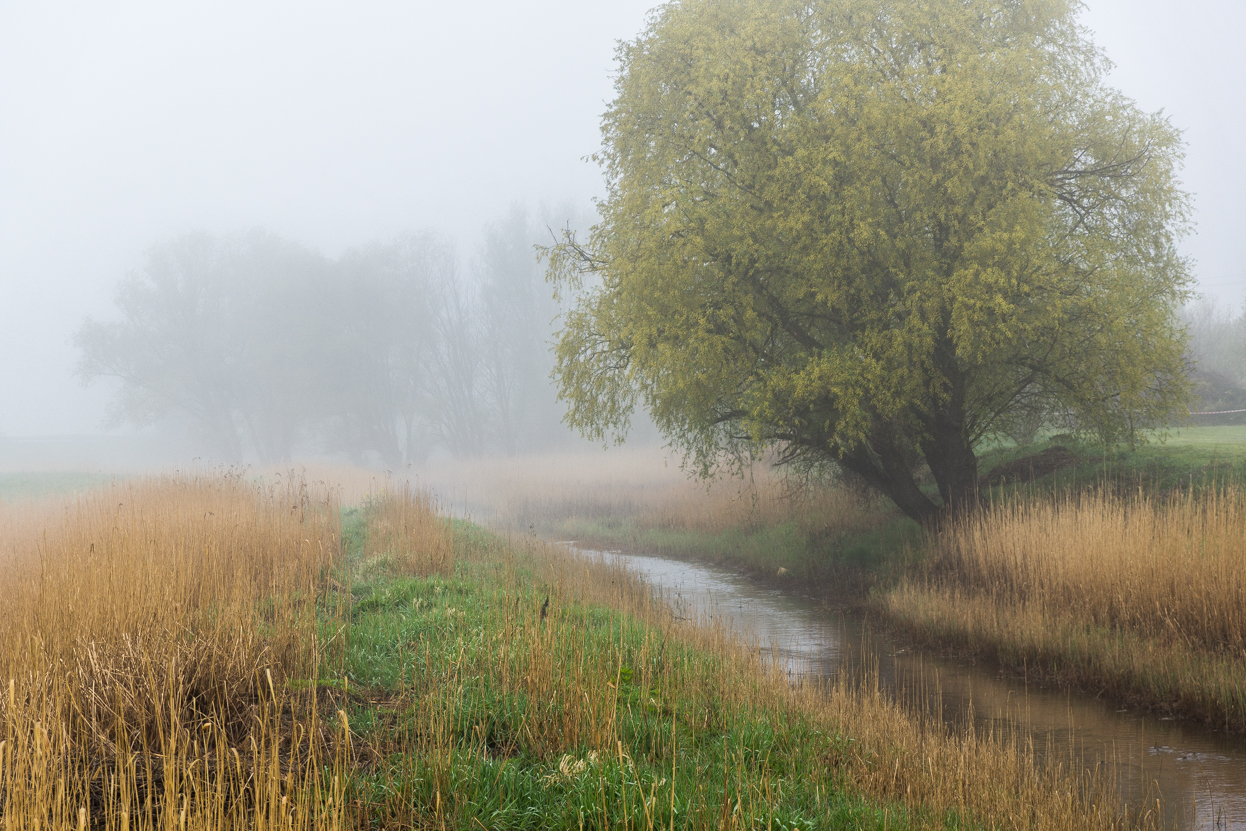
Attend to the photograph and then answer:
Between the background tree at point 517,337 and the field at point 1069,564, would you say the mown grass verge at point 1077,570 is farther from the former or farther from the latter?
the background tree at point 517,337

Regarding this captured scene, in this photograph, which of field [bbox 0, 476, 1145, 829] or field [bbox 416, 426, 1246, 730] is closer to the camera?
field [bbox 0, 476, 1145, 829]

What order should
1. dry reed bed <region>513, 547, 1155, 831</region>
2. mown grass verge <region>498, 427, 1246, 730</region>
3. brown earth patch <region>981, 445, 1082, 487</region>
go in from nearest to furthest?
1. dry reed bed <region>513, 547, 1155, 831</region>
2. mown grass verge <region>498, 427, 1246, 730</region>
3. brown earth patch <region>981, 445, 1082, 487</region>

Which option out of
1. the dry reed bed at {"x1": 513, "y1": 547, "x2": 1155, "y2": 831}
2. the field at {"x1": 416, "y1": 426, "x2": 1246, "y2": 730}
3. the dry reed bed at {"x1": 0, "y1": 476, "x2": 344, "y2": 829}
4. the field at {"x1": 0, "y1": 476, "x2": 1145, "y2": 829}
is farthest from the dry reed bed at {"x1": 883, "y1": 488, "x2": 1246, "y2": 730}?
the dry reed bed at {"x1": 0, "y1": 476, "x2": 344, "y2": 829}

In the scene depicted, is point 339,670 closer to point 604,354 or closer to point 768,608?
point 768,608

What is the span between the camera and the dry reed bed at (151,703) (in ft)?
10.2

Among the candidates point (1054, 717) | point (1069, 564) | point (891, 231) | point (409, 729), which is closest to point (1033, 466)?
point (891, 231)

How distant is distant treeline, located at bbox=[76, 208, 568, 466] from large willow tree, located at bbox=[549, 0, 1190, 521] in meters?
33.0

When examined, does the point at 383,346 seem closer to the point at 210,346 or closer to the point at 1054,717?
the point at 210,346

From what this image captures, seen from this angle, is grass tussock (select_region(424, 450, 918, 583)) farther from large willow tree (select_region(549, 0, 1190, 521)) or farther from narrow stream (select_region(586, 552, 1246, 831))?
narrow stream (select_region(586, 552, 1246, 831))

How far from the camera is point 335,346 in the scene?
50.0 m

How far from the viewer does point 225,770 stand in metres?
3.96

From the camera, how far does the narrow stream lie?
20.6ft

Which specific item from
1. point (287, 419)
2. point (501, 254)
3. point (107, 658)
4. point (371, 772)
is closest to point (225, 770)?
point (371, 772)

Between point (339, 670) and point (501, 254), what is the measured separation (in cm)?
5183
